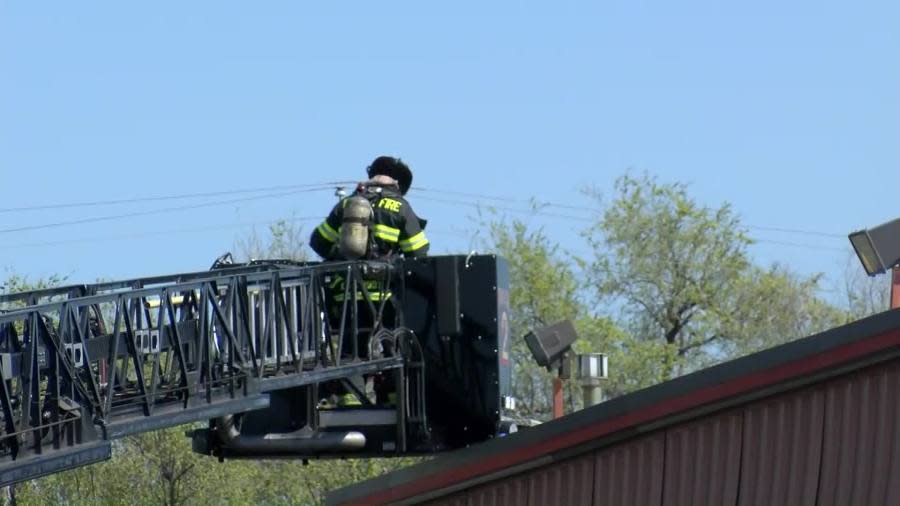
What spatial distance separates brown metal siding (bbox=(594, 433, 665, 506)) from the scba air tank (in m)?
2.58

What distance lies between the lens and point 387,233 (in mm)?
15523

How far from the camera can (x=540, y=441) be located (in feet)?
49.2

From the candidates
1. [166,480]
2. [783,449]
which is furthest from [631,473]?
[166,480]

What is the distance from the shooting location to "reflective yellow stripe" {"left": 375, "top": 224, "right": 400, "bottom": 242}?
1547cm

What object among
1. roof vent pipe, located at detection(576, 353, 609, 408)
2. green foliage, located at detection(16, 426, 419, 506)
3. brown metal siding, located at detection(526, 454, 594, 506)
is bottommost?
green foliage, located at detection(16, 426, 419, 506)

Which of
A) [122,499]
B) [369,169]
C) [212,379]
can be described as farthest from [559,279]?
[212,379]

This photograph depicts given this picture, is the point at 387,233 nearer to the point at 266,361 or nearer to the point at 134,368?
the point at 266,361

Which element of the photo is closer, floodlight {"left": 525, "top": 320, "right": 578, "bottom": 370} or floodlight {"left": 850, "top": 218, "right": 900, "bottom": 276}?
floodlight {"left": 850, "top": 218, "right": 900, "bottom": 276}

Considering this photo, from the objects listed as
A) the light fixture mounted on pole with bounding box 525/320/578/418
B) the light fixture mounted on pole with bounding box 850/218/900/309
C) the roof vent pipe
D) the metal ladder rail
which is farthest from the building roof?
the roof vent pipe

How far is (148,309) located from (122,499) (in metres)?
29.2

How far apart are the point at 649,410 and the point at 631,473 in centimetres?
62

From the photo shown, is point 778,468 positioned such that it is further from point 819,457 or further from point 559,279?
point 559,279

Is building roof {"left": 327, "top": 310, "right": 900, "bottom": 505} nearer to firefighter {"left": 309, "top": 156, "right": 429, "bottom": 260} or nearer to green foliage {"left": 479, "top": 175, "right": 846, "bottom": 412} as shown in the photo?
firefighter {"left": 309, "top": 156, "right": 429, "bottom": 260}

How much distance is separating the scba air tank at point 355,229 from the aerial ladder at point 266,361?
152 millimetres
